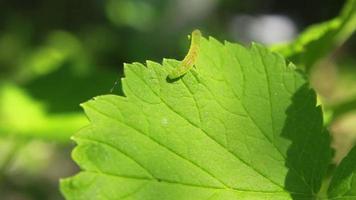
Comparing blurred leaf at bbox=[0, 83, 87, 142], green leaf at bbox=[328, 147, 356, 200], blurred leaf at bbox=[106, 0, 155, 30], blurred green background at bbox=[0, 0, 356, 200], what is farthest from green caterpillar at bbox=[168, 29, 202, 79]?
blurred leaf at bbox=[106, 0, 155, 30]

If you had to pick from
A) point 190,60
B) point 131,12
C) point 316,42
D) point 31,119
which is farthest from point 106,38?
point 190,60

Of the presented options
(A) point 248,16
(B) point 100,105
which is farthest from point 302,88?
(A) point 248,16

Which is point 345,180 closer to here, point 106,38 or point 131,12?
point 131,12

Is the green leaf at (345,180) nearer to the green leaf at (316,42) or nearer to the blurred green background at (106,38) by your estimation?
the green leaf at (316,42)

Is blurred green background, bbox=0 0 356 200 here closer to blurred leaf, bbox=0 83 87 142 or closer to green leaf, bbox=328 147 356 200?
blurred leaf, bbox=0 83 87 142

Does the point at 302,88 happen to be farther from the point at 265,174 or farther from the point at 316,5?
the point at 316,5
